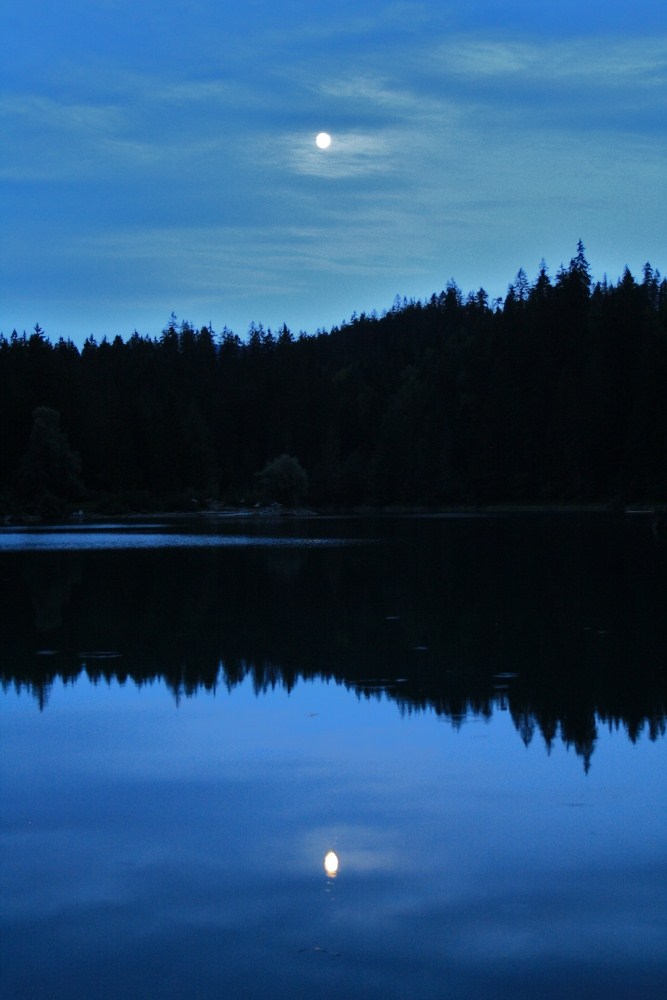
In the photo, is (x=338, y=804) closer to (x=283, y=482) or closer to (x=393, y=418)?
(x=283, y=482)

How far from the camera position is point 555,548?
40.4 m

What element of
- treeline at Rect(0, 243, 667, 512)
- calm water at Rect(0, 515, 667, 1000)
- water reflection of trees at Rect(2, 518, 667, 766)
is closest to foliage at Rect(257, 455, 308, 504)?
treeline at Rect(0, 243, 667, 512)

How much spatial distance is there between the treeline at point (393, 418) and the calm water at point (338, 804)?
225ft

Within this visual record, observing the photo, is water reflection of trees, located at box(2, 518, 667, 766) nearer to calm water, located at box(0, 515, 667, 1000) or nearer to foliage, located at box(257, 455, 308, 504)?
calm water, located at box(0, 515, 667, 1000)

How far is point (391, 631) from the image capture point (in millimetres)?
19875

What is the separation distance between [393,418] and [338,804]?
11909cm

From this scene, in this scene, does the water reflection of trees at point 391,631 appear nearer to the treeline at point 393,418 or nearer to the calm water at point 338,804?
the calm water at point 338,804

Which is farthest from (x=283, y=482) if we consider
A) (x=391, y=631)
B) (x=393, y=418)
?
(x=391, y=631)

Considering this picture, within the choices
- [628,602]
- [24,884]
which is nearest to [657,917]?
[24,884]

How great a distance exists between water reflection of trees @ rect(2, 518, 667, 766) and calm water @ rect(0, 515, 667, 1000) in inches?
3.4

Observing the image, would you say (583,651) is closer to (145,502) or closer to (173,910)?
(173,910)

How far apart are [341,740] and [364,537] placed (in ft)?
141

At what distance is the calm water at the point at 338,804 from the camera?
20.9ft

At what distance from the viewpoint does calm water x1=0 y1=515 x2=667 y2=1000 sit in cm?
638
